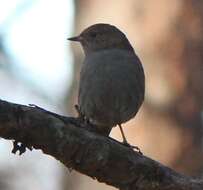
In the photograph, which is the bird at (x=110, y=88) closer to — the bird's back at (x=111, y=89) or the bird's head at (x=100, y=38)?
the bird's back at (x=111, y=89)

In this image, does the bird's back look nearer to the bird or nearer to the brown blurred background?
the bird

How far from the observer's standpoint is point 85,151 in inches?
145

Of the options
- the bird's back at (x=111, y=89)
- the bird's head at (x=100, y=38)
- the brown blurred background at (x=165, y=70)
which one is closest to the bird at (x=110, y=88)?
the bird's back at (x=111, y=89)

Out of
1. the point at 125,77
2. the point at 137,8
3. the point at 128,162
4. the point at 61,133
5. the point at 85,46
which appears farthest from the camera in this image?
the point at 137,8

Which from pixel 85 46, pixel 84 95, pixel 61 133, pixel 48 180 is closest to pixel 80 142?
pixel 61 133

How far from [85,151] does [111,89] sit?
52.6 inches

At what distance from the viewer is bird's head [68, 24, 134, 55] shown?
558 cm

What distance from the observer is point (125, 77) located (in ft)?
16.5

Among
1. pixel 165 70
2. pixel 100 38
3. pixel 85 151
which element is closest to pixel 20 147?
pixel 85 151

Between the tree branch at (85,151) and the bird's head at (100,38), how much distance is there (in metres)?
1.80

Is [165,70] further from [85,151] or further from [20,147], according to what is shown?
[20,147]

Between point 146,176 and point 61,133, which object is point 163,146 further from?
point 61,133

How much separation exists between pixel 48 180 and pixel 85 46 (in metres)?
4.25

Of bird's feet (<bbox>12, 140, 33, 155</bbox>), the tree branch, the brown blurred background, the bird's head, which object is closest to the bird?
the bird's head
